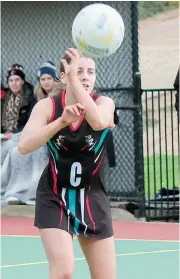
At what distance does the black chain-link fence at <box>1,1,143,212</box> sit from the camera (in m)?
11.4

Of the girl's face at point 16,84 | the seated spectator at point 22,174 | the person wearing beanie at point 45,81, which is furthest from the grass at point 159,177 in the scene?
the girl's face at point 16,84

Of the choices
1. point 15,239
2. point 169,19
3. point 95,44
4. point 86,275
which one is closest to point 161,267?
point 86,275

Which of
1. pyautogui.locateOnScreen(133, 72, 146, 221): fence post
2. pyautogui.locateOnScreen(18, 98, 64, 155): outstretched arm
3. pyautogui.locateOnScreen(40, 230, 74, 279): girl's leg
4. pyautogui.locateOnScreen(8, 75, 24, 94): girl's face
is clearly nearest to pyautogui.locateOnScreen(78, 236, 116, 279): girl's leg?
pyautogui.locateOnScreen(40, 230, 74, 279): girl's leg

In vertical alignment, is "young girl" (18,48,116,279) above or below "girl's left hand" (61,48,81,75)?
below

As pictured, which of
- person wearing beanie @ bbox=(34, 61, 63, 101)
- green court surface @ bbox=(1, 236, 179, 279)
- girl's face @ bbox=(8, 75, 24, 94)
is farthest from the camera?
girl's face @ bbox=(8, 75, 24, 94)

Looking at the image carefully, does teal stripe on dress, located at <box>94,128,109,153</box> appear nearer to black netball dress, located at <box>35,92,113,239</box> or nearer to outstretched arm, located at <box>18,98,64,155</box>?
black netball dress, located at <box>35,92,113,239</box>

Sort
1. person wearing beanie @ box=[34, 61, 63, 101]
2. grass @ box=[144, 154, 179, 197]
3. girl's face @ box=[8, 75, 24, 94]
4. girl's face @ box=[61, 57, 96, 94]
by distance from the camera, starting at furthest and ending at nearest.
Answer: girl's face @ box=[8, 75, 24, 94] < grass @ box=[144, 154, 179, 197] < person wearing beanie @ box=[34, 61, 63, 101] < girl's face @ box=[61, 57, 96, 94]

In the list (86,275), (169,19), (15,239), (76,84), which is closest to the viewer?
(76,84)

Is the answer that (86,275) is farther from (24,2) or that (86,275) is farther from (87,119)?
(24,2)

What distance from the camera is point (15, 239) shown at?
30.5 ft

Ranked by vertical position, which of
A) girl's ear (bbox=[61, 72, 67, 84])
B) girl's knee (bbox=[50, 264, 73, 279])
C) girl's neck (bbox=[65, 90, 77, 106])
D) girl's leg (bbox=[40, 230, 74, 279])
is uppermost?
girl's ear (bbox=[61, 72, 67, 84])

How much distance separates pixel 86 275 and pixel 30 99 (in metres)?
4.42

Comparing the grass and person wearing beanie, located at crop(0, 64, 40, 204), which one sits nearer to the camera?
person wearing beanie, located at crop(0, 64, 40, 204)

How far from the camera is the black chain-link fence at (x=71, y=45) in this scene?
11422 mm
